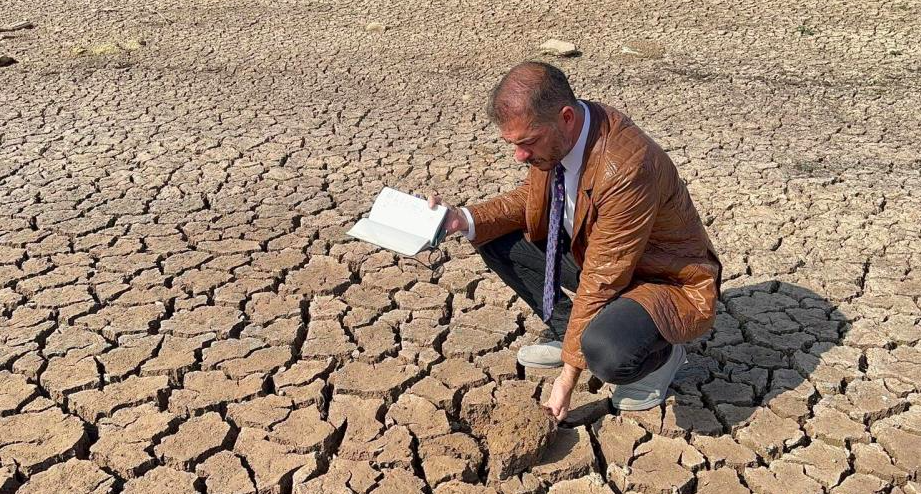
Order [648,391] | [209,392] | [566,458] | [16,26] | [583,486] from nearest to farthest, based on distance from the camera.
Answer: [583,486] < [566,458] < [648,391] < [209,392] < [16,26]

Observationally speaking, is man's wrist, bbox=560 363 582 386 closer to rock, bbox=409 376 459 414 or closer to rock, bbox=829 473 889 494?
rock, bbox=409 376 459 414

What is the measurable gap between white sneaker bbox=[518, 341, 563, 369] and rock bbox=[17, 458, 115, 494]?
1470 millimetres

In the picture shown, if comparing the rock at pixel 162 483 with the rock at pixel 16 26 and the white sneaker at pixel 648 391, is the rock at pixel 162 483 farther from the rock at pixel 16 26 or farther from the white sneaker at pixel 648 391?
the rock at pixel 16 26

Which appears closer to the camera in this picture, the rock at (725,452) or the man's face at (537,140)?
the man's face at (537,140)

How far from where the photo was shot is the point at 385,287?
3.95 metres

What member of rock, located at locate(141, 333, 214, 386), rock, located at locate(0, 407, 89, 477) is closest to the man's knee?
rock, located at locate(141, 333, 214, 386)

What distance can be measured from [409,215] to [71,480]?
1326mm

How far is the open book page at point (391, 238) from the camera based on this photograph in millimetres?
2805

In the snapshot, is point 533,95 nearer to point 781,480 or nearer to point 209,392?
point 781,480

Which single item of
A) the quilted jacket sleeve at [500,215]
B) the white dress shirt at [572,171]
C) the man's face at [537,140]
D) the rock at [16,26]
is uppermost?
the man's face at [537,140]

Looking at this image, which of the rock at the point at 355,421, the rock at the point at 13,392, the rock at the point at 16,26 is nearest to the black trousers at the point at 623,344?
the rock at the point at 355,421

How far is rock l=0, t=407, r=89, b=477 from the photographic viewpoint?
2785mm

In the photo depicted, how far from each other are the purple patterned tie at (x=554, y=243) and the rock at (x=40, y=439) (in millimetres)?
1606

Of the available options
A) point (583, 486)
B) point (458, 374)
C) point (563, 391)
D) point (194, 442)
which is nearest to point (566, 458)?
point (583, 486)
